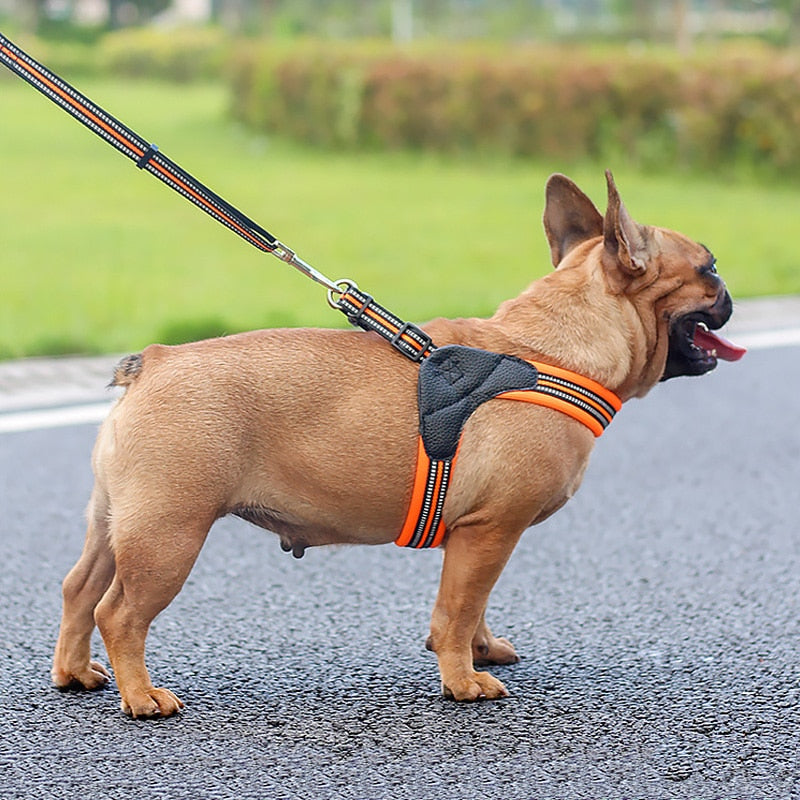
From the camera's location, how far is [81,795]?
3131mm

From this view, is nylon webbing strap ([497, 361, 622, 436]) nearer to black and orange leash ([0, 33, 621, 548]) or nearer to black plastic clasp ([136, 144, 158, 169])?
black and orange leash ([0, 33, 621, 548])

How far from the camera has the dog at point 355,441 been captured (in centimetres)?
341

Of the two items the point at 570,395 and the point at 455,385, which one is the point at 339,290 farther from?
the point at 570,395

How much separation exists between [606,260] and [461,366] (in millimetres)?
449

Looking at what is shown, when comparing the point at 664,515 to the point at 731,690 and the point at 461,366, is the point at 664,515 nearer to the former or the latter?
the point at 731,690

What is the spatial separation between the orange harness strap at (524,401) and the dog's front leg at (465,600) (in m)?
0.08

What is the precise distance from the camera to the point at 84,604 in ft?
12.0

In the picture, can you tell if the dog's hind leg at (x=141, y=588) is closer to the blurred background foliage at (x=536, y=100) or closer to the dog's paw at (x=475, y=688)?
the dog's paw at (x=475, y=688)

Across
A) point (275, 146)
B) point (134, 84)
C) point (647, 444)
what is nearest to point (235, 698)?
point (647, 444)

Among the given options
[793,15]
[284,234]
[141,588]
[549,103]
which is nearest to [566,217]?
[141,588]

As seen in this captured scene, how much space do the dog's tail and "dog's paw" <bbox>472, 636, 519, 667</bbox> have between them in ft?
3.81

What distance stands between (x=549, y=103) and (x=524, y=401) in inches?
550

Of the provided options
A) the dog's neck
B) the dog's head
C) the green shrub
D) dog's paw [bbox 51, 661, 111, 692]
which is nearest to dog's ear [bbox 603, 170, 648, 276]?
the dog's head

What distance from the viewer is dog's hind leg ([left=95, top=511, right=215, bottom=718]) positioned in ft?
11.1
